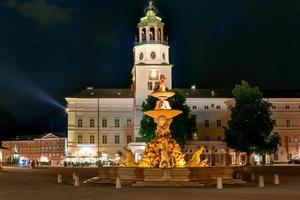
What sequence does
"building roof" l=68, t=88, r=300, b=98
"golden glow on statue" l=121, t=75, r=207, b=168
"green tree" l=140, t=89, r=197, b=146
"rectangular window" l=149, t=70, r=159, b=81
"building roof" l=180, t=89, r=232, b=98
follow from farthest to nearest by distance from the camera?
1. "building roof" l=180, t=89, r=232, b=98
2. "building roof" l=68, t=88, r=300, b=98
3. "rectangular window" l=149, t=70, r=159, b=81
4. "green tree" l=140, t=89, r=197, b=146
5. "golden glow on statue" l=121, t=75, r=207, b=168

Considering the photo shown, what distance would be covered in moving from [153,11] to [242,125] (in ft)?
82.5

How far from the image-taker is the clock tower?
264 ft

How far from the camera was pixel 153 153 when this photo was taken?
1243 inches

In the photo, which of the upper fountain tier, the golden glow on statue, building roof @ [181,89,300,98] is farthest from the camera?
building roof @ [181,89,300,98]

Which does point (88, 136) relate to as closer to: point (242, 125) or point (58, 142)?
point (242, 125)

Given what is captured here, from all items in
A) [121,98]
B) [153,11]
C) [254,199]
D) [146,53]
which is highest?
[153,11]

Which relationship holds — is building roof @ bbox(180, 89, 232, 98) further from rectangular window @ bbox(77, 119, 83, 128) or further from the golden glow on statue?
the golden glow on statue

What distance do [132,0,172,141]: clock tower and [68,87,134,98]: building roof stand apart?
473 cm

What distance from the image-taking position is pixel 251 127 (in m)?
63.9

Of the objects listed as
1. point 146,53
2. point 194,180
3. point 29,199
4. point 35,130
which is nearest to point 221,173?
point 194,180

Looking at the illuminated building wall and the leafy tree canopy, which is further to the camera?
the illuminated building wall

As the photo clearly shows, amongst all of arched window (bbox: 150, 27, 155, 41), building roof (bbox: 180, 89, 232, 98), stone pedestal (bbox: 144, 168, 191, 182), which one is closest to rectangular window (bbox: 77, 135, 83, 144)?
building roof (bbox: 180, 89, 232, 98)

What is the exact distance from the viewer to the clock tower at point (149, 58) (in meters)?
80.6

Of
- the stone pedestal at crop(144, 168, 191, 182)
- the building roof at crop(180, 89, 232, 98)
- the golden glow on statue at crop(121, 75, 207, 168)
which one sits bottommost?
the stone pedestal at crop(144, 168, 191, 182)
